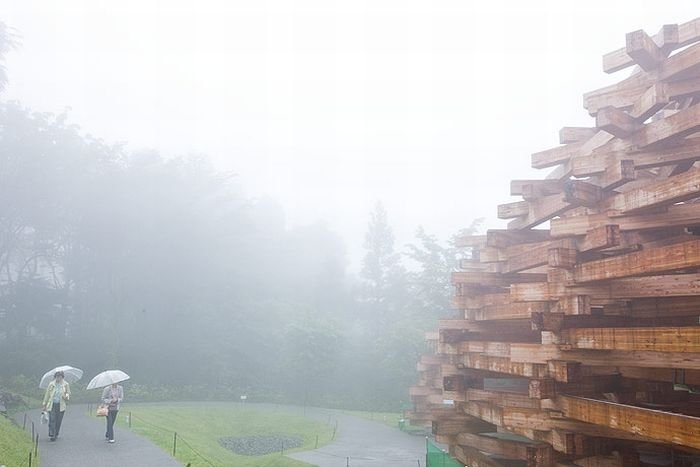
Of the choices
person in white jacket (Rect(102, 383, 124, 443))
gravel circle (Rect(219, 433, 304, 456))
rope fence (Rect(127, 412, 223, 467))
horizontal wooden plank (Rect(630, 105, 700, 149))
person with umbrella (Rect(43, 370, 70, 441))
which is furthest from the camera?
gravel circle (Rect(219, 433, 304, 456))

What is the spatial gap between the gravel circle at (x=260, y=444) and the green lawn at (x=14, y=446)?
7.66 meters

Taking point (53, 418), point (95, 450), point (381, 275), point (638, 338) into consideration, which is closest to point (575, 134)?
point (638, 338)

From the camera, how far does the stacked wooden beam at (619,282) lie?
4.65 m

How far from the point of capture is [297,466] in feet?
50.0

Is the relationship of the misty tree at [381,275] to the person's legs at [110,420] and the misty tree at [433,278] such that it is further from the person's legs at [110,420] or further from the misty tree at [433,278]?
the person's legs at [110,420]

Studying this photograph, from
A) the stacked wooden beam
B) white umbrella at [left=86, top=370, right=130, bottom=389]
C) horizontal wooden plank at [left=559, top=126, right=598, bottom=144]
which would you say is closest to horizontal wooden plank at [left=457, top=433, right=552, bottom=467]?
the stacked wooden beam

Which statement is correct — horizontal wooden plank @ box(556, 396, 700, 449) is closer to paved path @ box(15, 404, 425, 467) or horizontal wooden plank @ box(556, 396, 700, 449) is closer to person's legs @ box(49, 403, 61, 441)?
paved path @ box(15, 404, 425, 467)

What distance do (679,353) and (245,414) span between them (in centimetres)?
2484

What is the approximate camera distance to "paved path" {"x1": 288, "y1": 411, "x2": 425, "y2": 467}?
1675 cm

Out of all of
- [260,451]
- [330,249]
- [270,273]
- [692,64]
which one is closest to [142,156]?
[270,273]

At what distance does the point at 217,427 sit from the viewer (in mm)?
23375

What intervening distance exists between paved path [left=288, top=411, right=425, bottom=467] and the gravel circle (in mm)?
1764

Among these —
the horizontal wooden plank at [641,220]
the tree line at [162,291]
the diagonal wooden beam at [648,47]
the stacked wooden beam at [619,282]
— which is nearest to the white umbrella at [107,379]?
the stacked wooden beam at [619,282]

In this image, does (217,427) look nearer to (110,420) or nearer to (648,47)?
(110,420)
